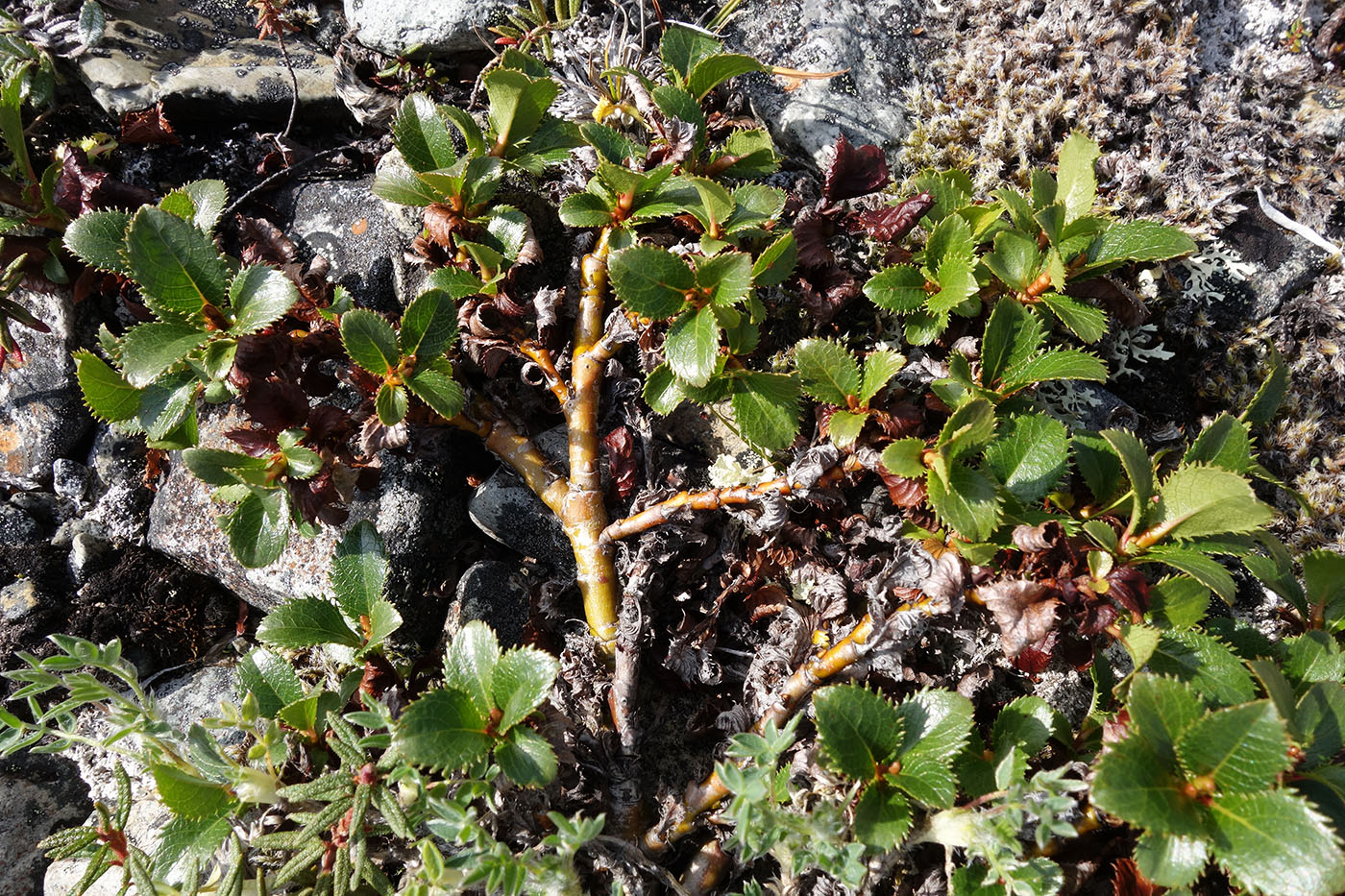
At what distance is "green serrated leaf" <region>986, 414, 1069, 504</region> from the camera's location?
1934 mm

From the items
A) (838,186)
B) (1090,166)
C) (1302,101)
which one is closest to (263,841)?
(838,186)

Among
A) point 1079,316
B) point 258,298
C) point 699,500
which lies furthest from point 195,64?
point 1079,316

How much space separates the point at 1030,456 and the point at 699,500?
2.76 feet

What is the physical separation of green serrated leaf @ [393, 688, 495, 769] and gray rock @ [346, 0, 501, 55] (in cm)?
244

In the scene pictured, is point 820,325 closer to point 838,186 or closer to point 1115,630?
point 838,186

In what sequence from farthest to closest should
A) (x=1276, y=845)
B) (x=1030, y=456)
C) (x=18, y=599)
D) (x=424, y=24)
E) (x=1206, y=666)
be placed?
(x=424, y=24) → (x=18, y=599) → (x=1030, y=456) → (x=1206, y=666) → (x=1276, y=845)

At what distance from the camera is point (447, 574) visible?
258 centimetres

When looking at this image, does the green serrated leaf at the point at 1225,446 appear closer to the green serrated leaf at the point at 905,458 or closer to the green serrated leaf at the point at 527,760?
the green serrated leaf at the point at 905,458

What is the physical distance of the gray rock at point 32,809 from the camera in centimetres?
245

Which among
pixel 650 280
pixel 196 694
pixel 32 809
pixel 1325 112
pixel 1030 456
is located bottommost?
pixel 32 809

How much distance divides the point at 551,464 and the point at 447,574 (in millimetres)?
504

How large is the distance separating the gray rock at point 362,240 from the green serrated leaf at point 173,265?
0.53 meters

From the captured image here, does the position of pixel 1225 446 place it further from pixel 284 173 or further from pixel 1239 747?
pixel 284 173

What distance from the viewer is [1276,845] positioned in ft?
4.88
